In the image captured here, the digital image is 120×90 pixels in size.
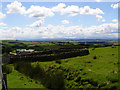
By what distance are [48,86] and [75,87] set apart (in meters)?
2.38

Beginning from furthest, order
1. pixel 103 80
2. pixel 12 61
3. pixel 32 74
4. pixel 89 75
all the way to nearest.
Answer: pixel 12 61 → pixel 32 74 → pixel 89 75 → pixel 103 80

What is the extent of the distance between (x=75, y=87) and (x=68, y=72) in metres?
2.57

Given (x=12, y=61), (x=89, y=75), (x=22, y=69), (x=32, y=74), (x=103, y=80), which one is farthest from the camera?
(x=12, y=61)

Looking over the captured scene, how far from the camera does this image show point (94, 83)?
9.46 meters

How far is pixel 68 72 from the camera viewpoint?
12.4m

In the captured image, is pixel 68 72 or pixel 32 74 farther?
pixel 32 74

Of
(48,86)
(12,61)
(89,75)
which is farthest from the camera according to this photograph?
(12,61)

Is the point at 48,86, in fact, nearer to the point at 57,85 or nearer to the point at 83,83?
the point at 57,85

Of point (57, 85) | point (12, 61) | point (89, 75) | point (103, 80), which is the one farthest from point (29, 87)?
point (12, 61)

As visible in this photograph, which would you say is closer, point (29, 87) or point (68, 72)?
point (29, 87)

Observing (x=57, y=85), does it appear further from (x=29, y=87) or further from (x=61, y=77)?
(x=29, y=87)

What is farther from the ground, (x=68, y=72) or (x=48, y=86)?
(x=68, y=72)

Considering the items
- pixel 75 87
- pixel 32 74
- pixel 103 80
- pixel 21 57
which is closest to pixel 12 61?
pixel 21 57

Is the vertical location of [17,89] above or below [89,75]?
below
